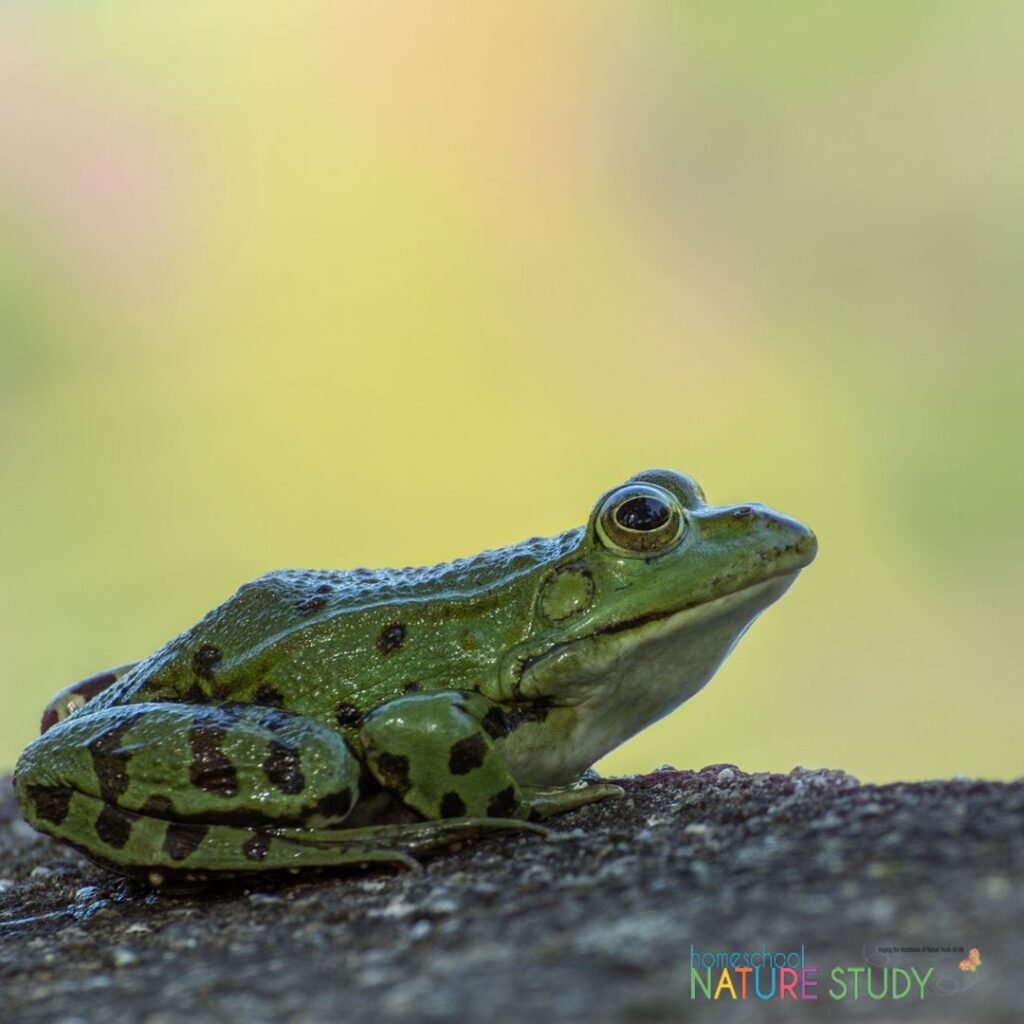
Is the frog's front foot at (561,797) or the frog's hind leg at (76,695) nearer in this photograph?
the frog's front foot at (561,797)

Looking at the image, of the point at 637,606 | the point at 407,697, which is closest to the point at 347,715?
the point at 407,697

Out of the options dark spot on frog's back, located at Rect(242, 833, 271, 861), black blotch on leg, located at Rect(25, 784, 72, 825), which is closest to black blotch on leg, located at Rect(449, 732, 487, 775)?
dark spot on frog's back, located at Rect(242, 833, 271, 861)

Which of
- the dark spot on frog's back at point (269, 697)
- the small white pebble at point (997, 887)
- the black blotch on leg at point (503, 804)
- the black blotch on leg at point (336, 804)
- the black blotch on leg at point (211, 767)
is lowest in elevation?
the small white pebble at point (997, 887)

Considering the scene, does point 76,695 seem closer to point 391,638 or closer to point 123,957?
point 391,638

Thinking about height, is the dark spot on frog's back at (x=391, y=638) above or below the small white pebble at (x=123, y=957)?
above

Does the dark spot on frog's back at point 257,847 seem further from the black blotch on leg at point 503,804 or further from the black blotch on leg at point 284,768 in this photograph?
the black blotch on leg at point 503,804

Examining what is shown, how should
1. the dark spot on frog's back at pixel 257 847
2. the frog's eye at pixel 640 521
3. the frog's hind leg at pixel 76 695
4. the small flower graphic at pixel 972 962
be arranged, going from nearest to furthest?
the small flower graphic at pixel 972 962 → the dark spot on frog's back at pixel 257 847 → the frog's eye at pixel 640 521 → the frog's hind leg at pixel 76 695

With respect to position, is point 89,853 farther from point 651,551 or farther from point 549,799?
point 651,551

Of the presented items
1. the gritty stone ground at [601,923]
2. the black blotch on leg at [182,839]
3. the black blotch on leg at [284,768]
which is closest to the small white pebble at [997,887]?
the gritty stone ground at [601,923]
